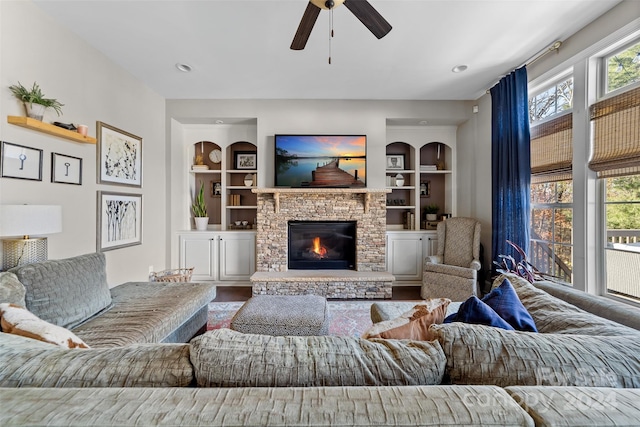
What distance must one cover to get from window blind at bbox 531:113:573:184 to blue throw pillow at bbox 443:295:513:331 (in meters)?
2.42

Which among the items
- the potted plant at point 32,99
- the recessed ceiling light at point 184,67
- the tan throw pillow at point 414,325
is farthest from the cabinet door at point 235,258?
the tan throw pillow at point 414,325

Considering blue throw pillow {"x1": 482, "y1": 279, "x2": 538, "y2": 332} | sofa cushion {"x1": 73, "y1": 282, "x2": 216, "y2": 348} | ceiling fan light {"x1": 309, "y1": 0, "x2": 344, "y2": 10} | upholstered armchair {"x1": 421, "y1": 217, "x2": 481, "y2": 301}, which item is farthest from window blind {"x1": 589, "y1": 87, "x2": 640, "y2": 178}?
sofa cushion {"x1": 73, "y1": 282, "x2": 216, "y2": 348}

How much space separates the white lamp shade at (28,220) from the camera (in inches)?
63.0

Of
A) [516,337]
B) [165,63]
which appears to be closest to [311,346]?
[516,337]

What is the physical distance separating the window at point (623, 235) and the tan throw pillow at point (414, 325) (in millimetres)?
2140

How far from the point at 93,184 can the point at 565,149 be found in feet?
15.3

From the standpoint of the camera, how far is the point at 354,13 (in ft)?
5.62

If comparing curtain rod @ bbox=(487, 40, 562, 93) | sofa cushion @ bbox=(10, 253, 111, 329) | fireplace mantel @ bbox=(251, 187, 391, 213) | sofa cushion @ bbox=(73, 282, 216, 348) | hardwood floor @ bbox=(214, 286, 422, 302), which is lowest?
hardwood floor @ bbox=(214, 286, 422, 302)

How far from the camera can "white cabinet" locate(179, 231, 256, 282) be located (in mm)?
4125

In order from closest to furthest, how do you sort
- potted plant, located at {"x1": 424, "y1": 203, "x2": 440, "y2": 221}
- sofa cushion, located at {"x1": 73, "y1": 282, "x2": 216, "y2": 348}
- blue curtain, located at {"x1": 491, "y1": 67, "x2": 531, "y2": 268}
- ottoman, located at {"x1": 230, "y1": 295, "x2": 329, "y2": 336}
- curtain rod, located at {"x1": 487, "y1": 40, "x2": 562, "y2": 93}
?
1. sofa cushion, located at {"x1": 73, "y1": 282, "x2": 216, "y2": 348}
2. ottoman, located at {"x1": 230, "y1": 295, "x2": 329, "y2": 336}
3. curtain rod, located at {"x1": 487, "y1": 40, "x2": 562, "y2": 93}
4. blue curtain, located at {"x1": 491, "y1": 67, "x2": 531, "y2": 268}
5. potted plant, located at {"x1": 424, "y1": 203, "x2": 440, "y2": 221}

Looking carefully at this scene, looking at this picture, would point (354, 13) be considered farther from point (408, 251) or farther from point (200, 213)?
point (200, 213)

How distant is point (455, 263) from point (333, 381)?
3.44 meters

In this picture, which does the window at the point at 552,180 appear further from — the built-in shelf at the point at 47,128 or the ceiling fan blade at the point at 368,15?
the built-in shelf at the point at 47,128

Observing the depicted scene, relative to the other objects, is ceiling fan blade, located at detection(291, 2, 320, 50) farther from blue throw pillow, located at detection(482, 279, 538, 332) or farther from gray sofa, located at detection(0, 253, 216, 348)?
gray sofa, located at detection(0, 253, 216, 348)
